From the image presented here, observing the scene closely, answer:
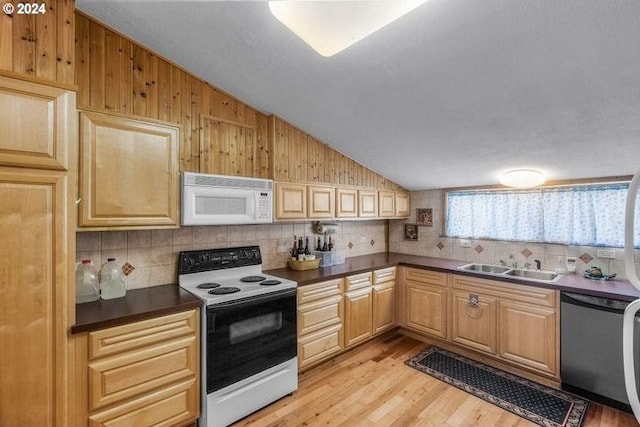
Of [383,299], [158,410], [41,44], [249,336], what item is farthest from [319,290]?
[41,44]

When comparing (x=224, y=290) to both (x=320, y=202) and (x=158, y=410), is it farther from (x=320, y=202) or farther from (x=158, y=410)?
(x=320, y=202)

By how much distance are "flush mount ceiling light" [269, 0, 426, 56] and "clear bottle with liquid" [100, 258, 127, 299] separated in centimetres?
188

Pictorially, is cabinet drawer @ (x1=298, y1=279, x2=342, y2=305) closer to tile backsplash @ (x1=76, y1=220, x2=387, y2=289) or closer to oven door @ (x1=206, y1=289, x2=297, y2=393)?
oven door @ (x1=206, y1=289, x2=297, y2=393)

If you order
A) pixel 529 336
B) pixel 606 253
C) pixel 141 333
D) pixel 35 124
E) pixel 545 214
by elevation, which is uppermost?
pixel 35 124

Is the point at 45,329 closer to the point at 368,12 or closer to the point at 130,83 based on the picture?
the point at 130,83

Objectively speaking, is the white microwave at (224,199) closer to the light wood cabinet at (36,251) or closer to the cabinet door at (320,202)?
the cabinet door at (320,202)

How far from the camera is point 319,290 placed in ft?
8.84

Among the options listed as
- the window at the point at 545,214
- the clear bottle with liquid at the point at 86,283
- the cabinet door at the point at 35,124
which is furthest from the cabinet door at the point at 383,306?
the cabinet door at the point at 35,124

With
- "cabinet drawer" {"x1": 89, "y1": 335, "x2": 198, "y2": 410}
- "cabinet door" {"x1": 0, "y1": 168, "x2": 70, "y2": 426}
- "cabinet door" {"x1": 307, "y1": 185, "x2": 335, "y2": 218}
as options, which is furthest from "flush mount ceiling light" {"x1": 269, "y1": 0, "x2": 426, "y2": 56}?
"cabinet drawer" {"x1": 89, "y1": 335, "x2": 198, "y2": 410}

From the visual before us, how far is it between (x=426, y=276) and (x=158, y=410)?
261 centimetres

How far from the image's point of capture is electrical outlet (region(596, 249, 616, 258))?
2605 mm

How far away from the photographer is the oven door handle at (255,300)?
79.2 inches

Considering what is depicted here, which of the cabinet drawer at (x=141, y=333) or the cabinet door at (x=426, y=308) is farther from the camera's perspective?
the cabinet door at (x=426, y=308)

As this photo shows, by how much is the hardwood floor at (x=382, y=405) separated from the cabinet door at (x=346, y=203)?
4.90 ft
